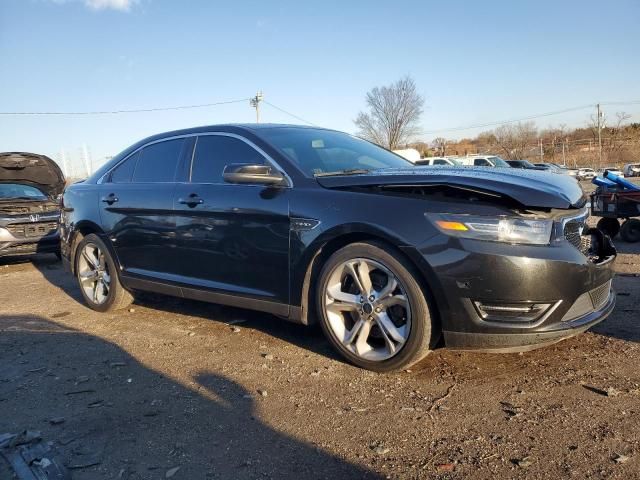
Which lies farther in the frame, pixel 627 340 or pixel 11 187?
pixel 11 187

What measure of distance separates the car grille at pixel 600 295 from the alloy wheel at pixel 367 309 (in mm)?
1099

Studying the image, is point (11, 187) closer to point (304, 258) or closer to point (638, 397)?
point (304, 258)

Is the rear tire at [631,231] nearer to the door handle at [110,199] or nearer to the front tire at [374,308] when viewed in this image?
the front tire at [374,308]

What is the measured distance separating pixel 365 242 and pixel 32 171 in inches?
384

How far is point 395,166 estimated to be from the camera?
426 centimetres

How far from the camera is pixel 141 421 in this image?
286 cm

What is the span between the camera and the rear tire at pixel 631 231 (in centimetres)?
802

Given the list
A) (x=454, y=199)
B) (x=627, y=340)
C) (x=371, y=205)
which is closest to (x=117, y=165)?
(x=371, y=205)

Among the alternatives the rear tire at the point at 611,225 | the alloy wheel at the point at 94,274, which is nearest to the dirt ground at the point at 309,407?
the alloy wheel at the point at 94,274

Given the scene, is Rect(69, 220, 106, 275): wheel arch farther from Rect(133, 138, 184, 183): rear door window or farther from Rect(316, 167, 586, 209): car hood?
Rect(316, 167, 586, 209): car hood

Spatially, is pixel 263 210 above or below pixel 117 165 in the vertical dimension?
below

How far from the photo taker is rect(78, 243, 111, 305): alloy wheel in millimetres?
5211

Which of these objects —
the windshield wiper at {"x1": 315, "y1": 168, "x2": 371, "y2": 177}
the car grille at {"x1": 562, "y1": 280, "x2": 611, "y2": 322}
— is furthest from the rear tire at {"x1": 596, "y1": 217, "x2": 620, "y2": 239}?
the windshield wiper at {"x1": 315, "y1": 168, "x2": 371, "y2": 177}

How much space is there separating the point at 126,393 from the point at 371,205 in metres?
1.89
